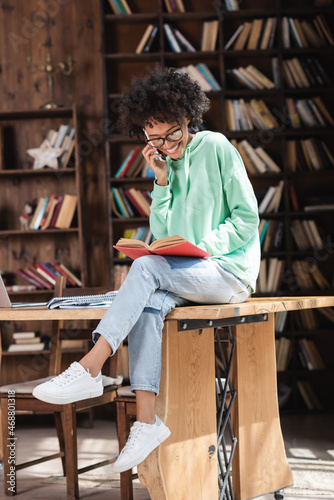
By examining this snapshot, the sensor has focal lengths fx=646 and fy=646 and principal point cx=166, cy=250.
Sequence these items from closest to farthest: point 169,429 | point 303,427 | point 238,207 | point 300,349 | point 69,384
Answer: point 69,384 → point 169,429 → point 238,207 → point 303,427 → point 300,349

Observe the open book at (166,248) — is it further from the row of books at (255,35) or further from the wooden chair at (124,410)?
the row of books at (255,35)

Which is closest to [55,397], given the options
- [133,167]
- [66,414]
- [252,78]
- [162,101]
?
[66,414]

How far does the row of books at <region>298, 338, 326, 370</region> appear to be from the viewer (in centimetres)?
430

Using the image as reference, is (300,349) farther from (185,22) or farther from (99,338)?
(99,338)

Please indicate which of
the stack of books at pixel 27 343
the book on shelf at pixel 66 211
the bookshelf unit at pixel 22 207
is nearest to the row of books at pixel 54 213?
the book on shelf at pixel 66 211

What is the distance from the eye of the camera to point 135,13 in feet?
15.0

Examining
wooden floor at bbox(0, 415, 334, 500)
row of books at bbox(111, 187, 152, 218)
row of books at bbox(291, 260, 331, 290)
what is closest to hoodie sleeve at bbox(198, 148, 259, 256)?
wooden floor at bbox(0, 415, 334, 500)

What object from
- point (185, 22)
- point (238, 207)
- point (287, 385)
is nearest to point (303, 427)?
point (287, 385)

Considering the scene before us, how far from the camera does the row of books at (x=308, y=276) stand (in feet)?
14.2

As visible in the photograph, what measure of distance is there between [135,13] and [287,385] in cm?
Result: 280

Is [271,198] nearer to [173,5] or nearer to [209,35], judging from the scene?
[209,35]

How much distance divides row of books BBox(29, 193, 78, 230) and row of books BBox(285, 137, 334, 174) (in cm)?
149

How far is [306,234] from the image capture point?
4363 mm

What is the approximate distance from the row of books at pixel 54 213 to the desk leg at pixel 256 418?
227cm
